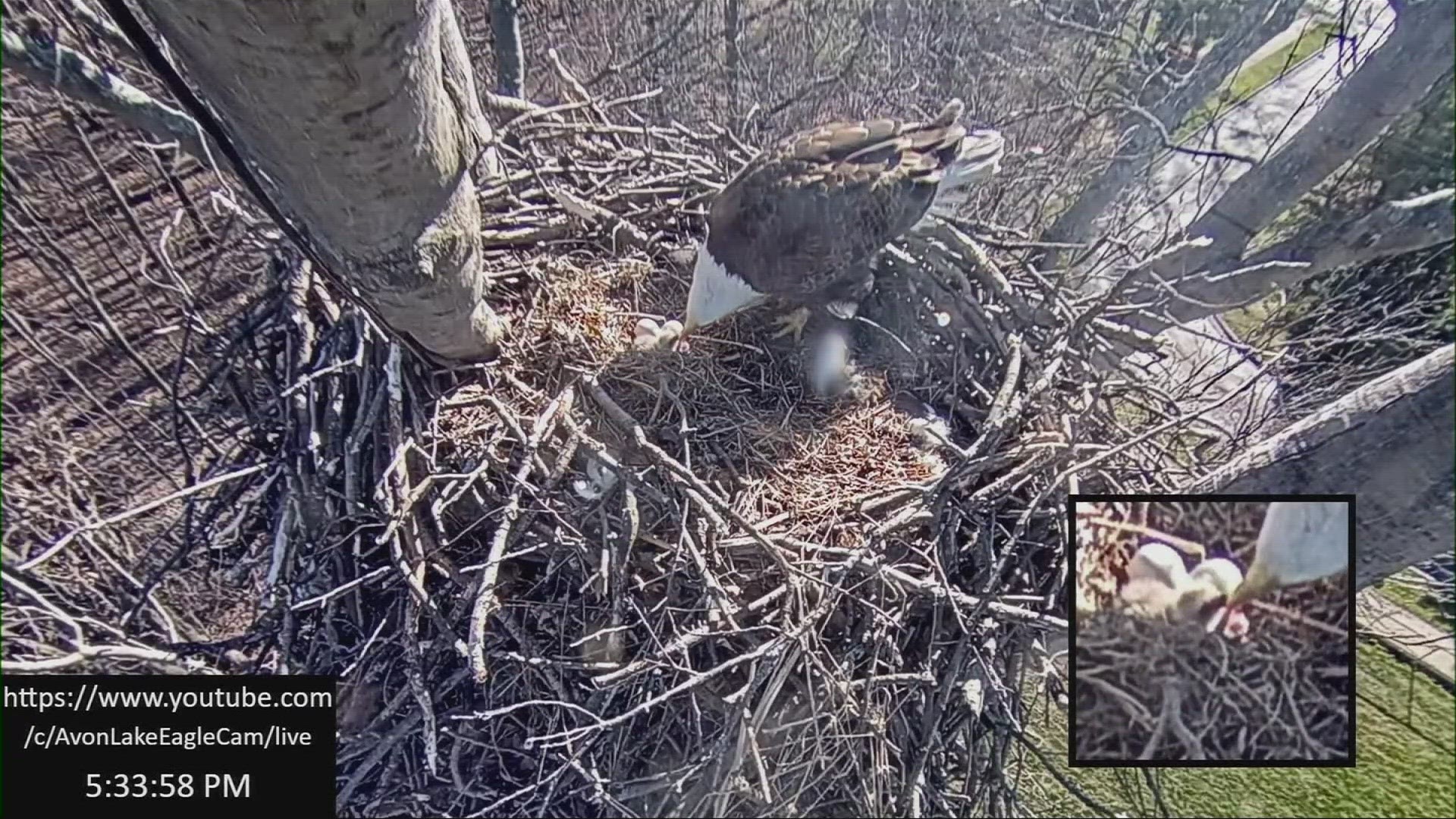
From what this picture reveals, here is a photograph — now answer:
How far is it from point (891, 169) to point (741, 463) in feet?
1.22

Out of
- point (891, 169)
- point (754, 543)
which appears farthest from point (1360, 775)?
point (891, 169)

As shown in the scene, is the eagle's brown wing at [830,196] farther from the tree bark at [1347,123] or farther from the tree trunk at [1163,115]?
the tree bark at [1347,123]

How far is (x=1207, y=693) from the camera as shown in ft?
2.29

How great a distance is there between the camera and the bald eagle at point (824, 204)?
0.94 m

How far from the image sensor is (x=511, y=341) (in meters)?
0.96

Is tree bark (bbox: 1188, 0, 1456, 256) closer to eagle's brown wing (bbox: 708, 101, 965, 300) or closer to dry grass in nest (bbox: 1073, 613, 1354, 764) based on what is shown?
eagle's brown wing (bbox: 708, 101, 965, 300)

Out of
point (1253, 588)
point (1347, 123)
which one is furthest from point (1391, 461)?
point (1347, 123)

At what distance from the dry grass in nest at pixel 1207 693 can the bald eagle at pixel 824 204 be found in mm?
450

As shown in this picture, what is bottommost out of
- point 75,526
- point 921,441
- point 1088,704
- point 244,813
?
point 244,813

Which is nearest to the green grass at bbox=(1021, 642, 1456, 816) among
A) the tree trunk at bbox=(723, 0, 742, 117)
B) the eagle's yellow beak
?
the eagle's yellow beak

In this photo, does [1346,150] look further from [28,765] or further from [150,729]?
[28,765]

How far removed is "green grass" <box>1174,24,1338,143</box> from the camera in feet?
3.01

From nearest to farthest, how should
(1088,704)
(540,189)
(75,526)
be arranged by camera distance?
(1088,704) < (75,526) < (540,189)

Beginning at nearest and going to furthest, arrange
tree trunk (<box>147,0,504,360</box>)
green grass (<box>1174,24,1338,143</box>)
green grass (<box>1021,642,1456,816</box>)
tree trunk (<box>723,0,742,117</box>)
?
1. tree trunk (<box>147,0,504,360</box>)
2. green grass (<box>1021,642,1456,816</box>)
3. green grass (<box>1174,24,1338,143</box>)
4. tree trunk (<box>723,0,742,117</box>)
